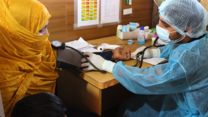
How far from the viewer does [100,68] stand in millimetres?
1217

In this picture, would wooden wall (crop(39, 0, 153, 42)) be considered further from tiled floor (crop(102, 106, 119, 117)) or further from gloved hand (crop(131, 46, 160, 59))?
tiled floor (crop(102, 106, 119, 117))

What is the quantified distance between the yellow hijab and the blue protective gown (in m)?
0.47

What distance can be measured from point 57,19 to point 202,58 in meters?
1.18

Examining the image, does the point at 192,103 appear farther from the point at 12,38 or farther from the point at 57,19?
the point at 57,19

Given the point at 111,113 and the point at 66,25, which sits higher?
the point at 66,25

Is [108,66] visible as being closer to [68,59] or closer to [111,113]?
[68,59]

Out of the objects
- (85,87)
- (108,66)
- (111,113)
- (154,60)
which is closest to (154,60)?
(154,60)

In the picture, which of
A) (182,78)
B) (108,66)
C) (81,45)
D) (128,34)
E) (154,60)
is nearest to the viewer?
(182,78)

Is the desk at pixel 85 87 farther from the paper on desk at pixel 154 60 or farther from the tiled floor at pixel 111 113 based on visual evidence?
the tiled floor at pixel 111 113

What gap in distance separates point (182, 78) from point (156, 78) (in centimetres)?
13

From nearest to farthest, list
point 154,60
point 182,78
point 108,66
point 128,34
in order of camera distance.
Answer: point 182,78 < point 108,66 < point 154,60 < point 128,34

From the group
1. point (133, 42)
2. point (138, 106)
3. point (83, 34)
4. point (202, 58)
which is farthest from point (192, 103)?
point (83, 34)

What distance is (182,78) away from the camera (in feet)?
3.14

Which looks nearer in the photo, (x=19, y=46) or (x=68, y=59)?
(x=19, y=46)
